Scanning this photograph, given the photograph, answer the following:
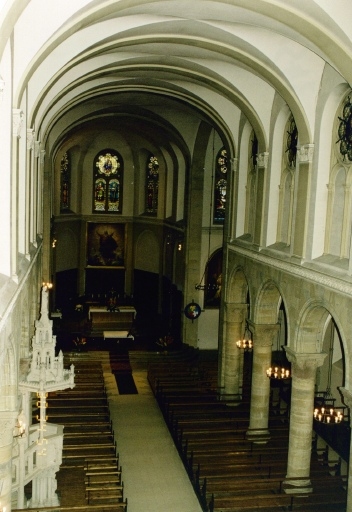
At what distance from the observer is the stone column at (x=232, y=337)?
23859 mm

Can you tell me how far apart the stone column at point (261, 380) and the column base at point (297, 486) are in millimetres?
3350

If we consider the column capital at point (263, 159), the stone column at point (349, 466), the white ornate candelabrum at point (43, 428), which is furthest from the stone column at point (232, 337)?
the stone column at point (349, 466)

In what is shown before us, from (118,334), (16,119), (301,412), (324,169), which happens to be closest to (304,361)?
(301,412)

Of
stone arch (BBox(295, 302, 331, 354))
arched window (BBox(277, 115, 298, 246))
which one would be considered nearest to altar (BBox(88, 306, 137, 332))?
arched window (BBox(277, 115, 298, 246))

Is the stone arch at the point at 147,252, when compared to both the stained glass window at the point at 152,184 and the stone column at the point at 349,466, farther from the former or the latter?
the stone column at the point at 349,466

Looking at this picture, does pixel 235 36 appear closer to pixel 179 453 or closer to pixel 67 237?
pixel 179 453

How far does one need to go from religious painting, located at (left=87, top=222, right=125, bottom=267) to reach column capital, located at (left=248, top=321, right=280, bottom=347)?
72.4 ft

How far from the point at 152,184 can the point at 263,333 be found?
849 inches

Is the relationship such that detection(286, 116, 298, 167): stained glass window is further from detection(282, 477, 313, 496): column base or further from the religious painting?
the religious painting

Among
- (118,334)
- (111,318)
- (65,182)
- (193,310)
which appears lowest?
(118,334)

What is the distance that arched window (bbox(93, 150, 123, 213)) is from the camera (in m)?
40.7

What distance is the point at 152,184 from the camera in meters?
39.8

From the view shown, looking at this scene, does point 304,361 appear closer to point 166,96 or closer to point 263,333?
point 263,333

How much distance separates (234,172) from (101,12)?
12442 millimetres
